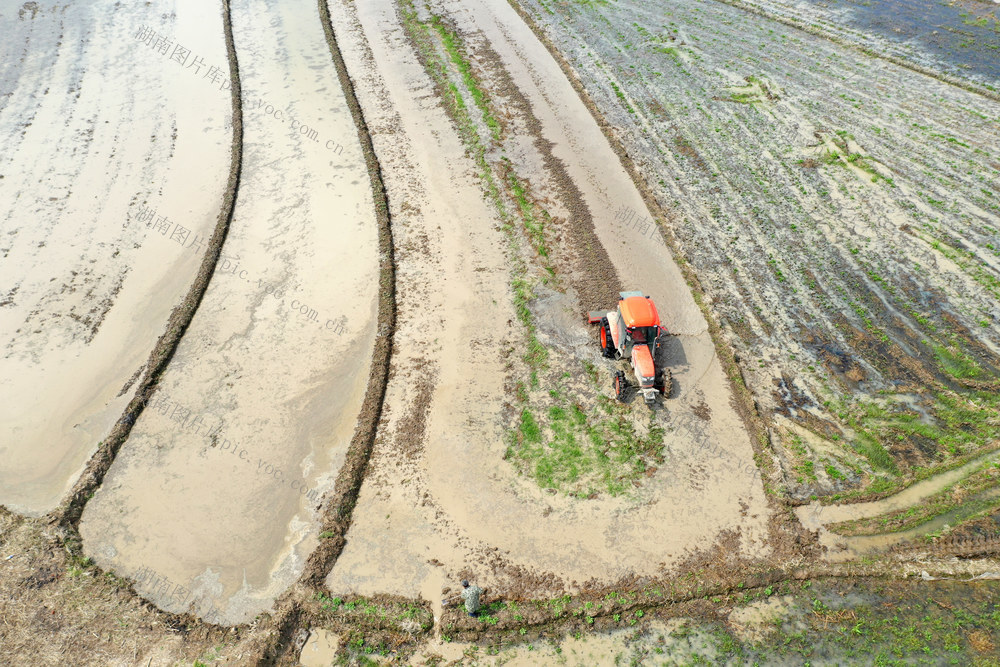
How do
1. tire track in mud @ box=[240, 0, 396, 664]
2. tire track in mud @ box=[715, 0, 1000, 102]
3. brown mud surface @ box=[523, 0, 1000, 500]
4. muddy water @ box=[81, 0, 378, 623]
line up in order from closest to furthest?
tire track in mud @ box=[240, 0, 396, 664], muddy water @ box=[81, 0, 378, 623], brown mud surface @ box=[523, 0, 1000, 500], tire track in mud @ box=[715, 0, 1000, 102]

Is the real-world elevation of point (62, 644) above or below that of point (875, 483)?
below

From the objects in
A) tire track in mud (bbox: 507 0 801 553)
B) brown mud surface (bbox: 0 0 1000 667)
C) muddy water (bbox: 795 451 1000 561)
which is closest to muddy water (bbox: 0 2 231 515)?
brown mud surface (bbox: 0 0 1000 667)

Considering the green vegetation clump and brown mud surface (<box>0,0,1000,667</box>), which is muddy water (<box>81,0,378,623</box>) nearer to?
brown mud surface (<box>0,0,1000,667</box>)

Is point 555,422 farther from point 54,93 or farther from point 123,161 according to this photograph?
point 54,93

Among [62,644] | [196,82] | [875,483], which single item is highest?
[196,82]

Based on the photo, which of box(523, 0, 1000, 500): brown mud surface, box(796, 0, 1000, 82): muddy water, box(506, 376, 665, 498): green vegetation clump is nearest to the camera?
box(506, 376, 665, 498): green vegetation clump

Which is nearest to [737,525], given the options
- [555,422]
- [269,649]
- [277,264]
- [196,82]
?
[555,422]

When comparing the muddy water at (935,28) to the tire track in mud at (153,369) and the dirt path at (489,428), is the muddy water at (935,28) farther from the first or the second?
the tire track in mud at (153,369)
